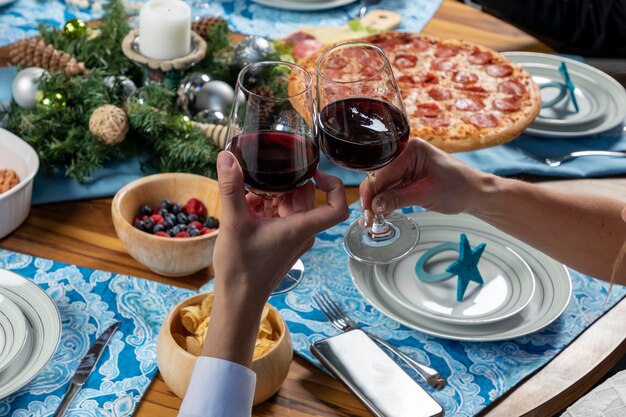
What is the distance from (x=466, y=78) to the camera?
79.2 inches

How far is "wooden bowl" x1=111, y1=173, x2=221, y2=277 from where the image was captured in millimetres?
1363

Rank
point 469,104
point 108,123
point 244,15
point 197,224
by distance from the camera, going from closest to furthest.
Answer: point 197,224 → point 108,123 → point 469,104 → point 244,15

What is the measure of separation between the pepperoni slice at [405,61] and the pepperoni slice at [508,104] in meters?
0.24

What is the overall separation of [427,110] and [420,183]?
544 mm

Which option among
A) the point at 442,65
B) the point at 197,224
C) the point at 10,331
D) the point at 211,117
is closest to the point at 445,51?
the point at 442,65

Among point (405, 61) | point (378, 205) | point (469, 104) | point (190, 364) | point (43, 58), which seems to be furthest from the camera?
point (405, 61)

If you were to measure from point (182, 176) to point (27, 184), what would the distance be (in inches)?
10.5

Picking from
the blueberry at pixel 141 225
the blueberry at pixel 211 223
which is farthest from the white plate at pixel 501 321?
the blueberry at pixel 141 225

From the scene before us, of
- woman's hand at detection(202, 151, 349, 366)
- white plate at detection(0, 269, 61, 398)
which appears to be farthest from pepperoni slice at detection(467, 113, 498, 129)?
white plate at detection(0, 269, 61, 398)

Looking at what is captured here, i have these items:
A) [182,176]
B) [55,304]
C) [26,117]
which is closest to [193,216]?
[182,176]

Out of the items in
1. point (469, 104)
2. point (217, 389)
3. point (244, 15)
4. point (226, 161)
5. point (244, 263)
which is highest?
point (226, 161)

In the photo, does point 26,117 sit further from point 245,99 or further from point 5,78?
A: point 245,99

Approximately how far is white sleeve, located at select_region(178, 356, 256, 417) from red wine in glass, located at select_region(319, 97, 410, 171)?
1.05 ft

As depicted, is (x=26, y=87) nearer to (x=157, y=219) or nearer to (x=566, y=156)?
(x=157, y=219)
